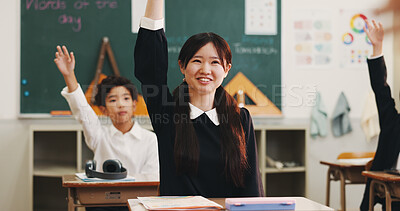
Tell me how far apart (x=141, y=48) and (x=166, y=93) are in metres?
0.17

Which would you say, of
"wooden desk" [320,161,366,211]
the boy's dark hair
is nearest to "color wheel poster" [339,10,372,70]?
"wooden desk" [320,161,366,211]

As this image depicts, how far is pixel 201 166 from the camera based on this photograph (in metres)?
1.47

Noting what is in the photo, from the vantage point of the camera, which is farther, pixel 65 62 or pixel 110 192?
pixel 65 62

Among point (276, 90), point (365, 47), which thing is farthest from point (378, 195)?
point (365, 47)

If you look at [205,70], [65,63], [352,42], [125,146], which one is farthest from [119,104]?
[352,42]

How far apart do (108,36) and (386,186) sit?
8.96ft

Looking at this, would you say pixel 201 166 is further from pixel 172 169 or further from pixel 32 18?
pixel 32 18

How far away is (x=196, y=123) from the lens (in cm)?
152

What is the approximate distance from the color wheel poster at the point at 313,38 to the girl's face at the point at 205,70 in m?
3.20

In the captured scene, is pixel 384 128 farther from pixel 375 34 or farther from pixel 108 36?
pixel 108 36

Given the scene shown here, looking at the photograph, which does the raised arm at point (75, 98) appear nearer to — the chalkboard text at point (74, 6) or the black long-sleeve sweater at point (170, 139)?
the black long-sleeve sweater at point (170, 139)

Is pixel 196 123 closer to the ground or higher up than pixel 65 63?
closer to the ground

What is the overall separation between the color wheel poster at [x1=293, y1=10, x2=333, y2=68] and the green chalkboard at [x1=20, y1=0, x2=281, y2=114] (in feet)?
0.71

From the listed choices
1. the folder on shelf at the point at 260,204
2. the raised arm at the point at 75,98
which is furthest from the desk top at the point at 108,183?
the folder on shelf at the point at 260,204
